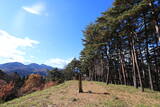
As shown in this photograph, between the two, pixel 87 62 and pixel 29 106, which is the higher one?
pixel 87 62

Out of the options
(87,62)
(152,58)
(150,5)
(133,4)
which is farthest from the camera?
(87,62)

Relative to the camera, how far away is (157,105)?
275 inches

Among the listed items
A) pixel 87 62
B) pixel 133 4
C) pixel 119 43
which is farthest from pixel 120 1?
pixel 87 62

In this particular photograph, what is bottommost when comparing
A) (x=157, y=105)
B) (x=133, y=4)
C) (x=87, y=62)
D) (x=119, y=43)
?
(x=157, y=105)

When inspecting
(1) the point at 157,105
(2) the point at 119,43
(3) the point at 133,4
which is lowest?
(1) the point at 157,105

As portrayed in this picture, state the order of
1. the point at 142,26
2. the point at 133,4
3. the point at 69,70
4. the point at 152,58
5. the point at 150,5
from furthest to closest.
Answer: the point at 69,70 → the point at 152,58 → the point at 142,26 → the point at 133,4 → the point at 150,5

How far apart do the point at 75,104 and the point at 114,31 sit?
11428 mm

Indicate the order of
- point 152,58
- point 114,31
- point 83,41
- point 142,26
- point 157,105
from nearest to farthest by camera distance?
point 157,105
point 142,26
point 114,31
point 152,58
point 83,41

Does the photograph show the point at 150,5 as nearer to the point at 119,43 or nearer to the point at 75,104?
the point at 119,43

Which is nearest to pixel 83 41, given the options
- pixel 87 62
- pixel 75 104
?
pixel 87 62

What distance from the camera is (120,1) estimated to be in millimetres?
11398

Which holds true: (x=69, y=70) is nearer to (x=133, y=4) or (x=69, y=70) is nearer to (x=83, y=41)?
(x=83, y=41)

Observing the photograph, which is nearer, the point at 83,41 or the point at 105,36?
the point at 105,36

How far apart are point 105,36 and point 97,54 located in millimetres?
6740
